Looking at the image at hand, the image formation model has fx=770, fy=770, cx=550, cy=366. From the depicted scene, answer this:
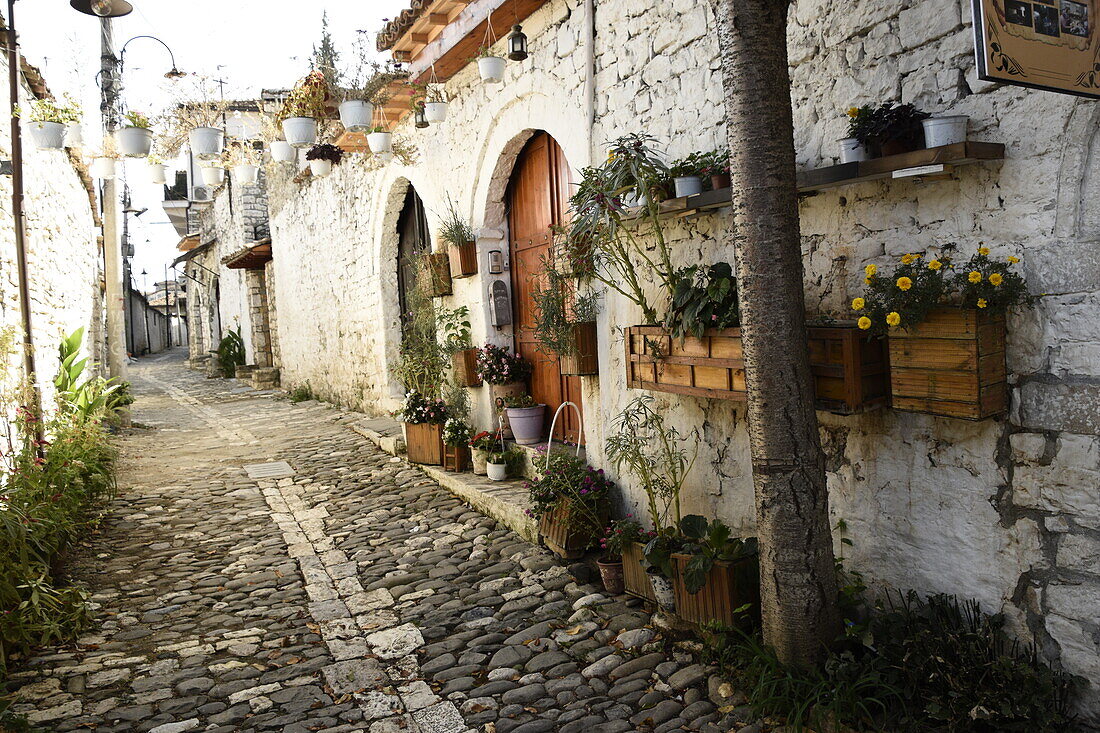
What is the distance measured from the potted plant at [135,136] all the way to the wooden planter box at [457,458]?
4.23 m

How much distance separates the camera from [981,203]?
2771mm

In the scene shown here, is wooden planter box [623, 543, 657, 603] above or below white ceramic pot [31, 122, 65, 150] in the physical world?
below

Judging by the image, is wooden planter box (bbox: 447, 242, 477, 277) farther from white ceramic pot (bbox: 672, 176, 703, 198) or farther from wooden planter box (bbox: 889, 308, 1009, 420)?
wooden planter box (bbox: 889, 308, 1009, 420)

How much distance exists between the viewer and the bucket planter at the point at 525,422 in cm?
629

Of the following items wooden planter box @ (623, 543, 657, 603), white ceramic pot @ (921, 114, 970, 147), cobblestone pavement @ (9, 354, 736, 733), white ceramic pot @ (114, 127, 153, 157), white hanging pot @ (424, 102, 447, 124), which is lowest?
cobblestone pavement @ (9, 354, 736, 733)

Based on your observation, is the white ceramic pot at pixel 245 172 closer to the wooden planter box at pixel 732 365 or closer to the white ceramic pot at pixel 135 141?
the white ceramic pot at pixel 135 141

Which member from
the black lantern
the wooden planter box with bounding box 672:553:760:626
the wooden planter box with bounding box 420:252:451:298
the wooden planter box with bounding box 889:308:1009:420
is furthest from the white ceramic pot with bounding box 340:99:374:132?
the wooden planter box with bounding box 889:308:1009:420

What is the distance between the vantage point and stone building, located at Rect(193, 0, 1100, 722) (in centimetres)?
256

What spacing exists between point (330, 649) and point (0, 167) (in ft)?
15.6

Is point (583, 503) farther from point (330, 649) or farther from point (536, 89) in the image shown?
point (536, 89)

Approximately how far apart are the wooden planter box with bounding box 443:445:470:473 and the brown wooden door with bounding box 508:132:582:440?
80 centimetres

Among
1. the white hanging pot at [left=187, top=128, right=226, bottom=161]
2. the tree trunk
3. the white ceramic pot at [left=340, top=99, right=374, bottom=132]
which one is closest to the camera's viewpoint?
the tree trunk

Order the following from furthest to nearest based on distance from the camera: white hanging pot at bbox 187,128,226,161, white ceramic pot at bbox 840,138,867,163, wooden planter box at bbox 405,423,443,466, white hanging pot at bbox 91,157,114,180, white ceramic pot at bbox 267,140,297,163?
white hanging pot at bbox 91,157,114,180
white ceramic pot at bbox 267,140,297,163
white hanging pot at bbox 187,128,226,161
wooden planter box at bbox 405,423,443,466
white ceramic pot at bbox 840,138,867,163

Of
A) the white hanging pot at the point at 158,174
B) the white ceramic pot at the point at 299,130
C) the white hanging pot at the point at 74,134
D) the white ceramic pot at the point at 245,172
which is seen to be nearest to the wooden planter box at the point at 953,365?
the white ceramic pot at the point at 299,130
